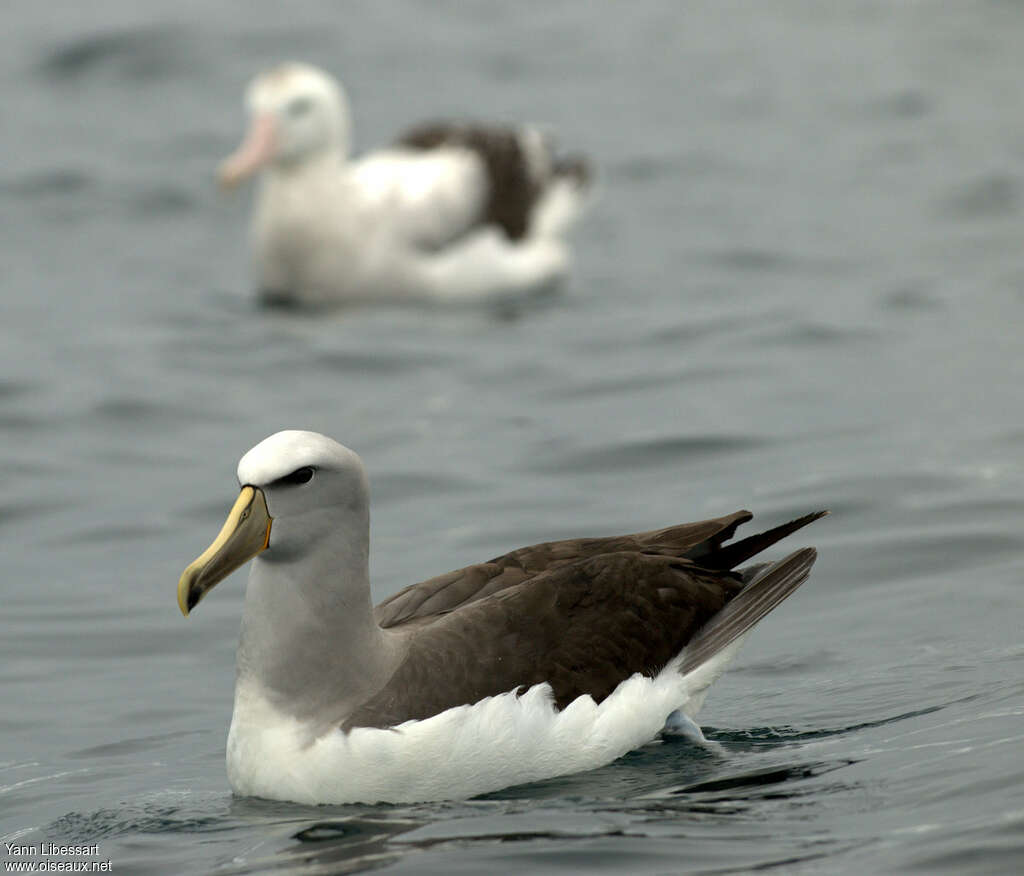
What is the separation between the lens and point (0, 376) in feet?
51.6

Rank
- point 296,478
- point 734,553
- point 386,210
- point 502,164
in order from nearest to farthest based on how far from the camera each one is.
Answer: point 296,478 < point 734,553 < point 386,210 < point 502,164

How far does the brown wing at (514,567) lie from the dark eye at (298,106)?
1090 cm

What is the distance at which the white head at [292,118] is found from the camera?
18.6 meters

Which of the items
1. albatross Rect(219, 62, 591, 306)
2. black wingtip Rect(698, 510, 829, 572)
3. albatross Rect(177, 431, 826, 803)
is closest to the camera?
albatross Rect(177, 431, 826, 803)

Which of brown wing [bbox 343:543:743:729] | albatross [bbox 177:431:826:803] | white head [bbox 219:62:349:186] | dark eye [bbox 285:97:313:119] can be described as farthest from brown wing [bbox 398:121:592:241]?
albatross [bbox 177:431:826:803]

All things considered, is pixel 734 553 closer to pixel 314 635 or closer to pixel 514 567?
pixel 514 567

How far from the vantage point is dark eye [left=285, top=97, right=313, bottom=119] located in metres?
18.7

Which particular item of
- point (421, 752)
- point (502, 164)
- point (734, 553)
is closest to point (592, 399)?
point (502, 164)

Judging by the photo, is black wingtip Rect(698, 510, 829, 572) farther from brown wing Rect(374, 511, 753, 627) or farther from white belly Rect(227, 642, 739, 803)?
white belly Rect(227, 642, 739, 803)

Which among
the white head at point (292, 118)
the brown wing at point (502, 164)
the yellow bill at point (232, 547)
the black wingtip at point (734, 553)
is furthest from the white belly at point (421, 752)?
the white head at point (292, 118)

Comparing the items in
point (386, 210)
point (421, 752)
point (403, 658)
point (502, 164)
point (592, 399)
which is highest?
point (502, 164)

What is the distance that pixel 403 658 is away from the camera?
24.8 ft

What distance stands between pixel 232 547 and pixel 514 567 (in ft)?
4.14

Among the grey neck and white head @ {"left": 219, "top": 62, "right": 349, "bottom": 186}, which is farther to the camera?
white head @ {"left": 219, "top": 62, "right": 349, "bottom": 186}
